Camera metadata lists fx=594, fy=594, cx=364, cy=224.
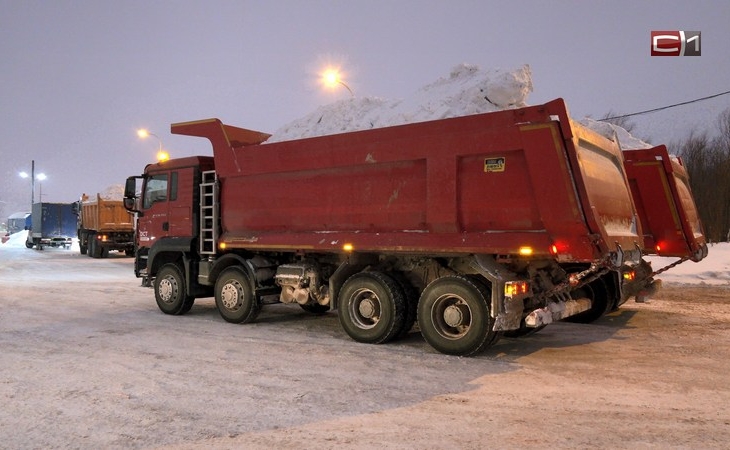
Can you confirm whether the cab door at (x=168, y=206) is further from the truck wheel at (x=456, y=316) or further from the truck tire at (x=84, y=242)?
the truck tire at (x=84, y=242)

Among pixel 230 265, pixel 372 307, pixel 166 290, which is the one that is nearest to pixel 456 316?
pixel 372 307

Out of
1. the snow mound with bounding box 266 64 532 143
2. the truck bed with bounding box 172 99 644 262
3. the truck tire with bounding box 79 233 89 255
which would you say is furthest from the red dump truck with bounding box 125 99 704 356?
the truck tire with bounding box 79 233 89 255

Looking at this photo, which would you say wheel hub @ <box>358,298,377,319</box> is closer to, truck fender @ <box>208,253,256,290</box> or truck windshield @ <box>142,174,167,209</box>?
truck fender @ <box>208,253,256,290</box>

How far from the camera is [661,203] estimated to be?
9.62 meters

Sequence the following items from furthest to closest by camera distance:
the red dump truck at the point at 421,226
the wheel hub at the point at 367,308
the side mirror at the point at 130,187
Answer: the side mirror at the point at 130,187
the wheel hub at the point at 367,308
the red dump truck at the point at 421,226

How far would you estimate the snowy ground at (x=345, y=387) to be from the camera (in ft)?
13.9

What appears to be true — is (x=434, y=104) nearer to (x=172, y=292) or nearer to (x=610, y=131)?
(x=610, y=131)

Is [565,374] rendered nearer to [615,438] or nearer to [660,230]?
[615,438]

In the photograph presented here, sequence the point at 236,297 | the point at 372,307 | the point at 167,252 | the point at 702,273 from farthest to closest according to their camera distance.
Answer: the point at 702,273 < the point at 167,252 < the point at 236,297 < the point at 372,307

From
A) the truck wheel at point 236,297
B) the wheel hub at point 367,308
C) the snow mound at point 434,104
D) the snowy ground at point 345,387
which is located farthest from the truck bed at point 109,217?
the wheel hub at point 367,308

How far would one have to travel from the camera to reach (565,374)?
600 cm

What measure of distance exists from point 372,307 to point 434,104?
22.1 metres

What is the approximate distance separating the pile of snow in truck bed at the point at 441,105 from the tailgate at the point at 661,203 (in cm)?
1119

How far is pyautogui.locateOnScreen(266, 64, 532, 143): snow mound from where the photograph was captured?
85.4 feet
